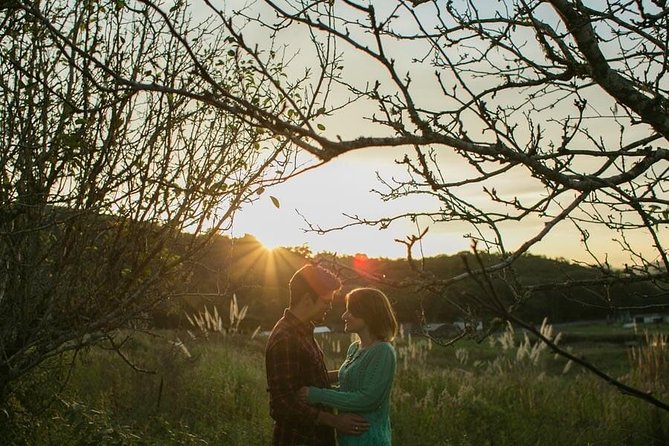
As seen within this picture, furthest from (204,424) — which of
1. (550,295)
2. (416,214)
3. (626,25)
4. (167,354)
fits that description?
(550,295)

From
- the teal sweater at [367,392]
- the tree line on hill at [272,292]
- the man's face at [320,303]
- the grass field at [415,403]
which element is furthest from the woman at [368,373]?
the grass field at [415,403]

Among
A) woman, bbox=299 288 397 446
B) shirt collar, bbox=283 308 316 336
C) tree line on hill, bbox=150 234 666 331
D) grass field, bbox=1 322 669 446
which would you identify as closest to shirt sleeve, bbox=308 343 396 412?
woman, bbox=299 288 397 446

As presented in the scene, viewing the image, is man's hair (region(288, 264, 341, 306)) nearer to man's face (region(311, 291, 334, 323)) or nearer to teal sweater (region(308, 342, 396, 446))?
man's face (region(311, 291, 334, 323))

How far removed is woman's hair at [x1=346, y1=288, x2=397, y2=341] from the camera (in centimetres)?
441

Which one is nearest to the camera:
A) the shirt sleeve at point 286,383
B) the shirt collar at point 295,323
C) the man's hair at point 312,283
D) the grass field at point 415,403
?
the shirt sleeve at point 286,383

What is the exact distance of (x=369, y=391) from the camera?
4219 mm

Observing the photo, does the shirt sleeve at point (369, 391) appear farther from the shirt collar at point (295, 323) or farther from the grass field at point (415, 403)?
the grass field at point (415, 403)

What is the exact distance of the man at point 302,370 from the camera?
4203 millimetres

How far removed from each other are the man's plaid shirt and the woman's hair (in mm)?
356

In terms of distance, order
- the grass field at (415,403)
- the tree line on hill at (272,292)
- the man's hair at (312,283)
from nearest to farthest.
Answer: the man's hair at (312,283), the tree line on hill at (272,292), the grass field at (415,403)

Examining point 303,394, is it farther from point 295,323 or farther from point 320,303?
point 320,303

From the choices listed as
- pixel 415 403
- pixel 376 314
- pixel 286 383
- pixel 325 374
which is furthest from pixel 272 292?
pixel 286 383

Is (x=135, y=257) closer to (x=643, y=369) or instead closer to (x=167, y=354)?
(x=167, y=354)

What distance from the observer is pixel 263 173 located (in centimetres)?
577
